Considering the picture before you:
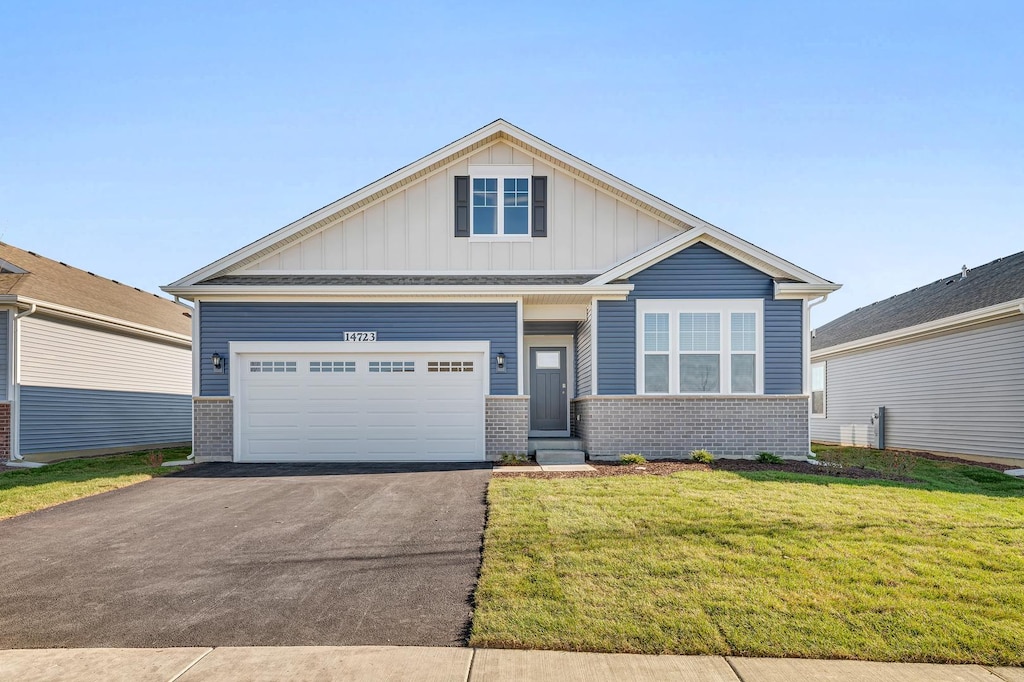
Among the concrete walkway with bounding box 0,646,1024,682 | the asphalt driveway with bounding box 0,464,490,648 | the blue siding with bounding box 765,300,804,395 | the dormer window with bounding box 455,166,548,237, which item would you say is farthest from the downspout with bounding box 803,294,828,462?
the concrete walkway with bounding box 0,646,1024,682

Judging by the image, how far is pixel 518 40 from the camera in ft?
41.2

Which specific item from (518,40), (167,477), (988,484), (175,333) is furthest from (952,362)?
(175,333)

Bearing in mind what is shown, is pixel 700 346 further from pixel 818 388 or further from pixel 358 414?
pixel 818 388

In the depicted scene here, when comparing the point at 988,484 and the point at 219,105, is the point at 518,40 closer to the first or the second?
the point at 219,105

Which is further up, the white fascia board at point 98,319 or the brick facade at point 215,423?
the white fascia board at point 98,319

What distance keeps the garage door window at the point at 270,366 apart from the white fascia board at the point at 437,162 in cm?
203

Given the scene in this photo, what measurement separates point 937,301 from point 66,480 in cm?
1966

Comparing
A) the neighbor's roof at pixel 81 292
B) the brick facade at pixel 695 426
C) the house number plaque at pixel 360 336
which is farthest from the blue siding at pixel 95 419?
the brick facade at pixel 695 426

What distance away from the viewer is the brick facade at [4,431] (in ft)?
45.3

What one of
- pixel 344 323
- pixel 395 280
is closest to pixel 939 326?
pixel 395 280

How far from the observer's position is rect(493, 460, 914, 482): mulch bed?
11.3m

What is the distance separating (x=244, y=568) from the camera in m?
5.96

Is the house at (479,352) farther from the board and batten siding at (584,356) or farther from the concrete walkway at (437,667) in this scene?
the concrete walkway at (437,667)

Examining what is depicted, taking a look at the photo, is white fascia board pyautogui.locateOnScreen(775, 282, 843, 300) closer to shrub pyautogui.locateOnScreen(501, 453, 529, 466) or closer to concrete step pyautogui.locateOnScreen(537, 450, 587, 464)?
concrete step pyautogui.locateOnScreen(537, 450, 587, 464)
